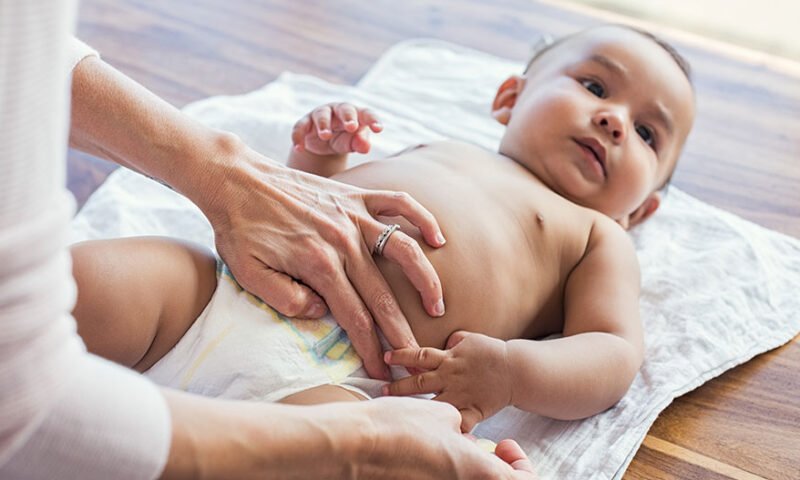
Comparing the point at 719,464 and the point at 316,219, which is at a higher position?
the point at 316,219

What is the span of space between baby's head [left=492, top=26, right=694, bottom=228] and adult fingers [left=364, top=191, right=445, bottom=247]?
0.33 m

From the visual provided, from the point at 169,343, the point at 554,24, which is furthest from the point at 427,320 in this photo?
the point at 554,24

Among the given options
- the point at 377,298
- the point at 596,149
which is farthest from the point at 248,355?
the point at 596,149

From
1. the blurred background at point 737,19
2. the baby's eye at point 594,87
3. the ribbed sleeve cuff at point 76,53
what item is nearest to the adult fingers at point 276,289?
the ribbed sleeve cuff at point 76,53

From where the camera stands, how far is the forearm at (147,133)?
3.60 ft

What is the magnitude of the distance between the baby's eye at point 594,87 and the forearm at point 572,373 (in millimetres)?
433

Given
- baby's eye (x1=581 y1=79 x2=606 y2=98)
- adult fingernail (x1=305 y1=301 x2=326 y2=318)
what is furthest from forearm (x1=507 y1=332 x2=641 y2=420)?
baby's eye (x1=581 y1=79 x2=606 y2=98)

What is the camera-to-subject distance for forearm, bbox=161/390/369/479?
2.18 ft

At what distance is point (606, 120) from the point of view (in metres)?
1.39

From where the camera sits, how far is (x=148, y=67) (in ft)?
6.33

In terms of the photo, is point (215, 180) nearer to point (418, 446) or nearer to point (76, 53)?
point (76, 53)

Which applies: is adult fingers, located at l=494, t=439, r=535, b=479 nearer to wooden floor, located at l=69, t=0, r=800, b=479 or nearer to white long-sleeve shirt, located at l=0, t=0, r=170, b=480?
wooden floor, located at l=69, t=0, r=800, b=479

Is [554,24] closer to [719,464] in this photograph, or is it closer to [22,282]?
[719,464]

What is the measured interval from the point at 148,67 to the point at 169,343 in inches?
40.1
